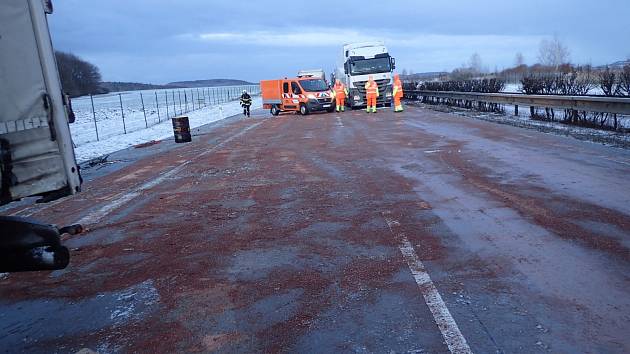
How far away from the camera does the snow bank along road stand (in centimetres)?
357

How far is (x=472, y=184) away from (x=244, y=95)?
86.3ft

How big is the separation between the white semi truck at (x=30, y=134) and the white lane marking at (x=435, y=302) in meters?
2.68

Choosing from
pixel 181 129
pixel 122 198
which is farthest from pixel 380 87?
pixel 122 198

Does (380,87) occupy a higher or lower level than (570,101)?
higher

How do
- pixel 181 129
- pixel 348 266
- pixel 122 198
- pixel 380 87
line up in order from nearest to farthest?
1. pixel 348 266
2. pixel 122 198
3. pixel 181 129
4. pixel 380 87

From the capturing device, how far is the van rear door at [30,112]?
3.12m

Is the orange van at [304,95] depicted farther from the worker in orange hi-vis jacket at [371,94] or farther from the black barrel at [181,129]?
the black barrel at [181,129]

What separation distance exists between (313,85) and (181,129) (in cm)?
1475

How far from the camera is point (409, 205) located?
6895 mm

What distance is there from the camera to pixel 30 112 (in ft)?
10.7

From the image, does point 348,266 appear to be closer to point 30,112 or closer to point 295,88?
point 30,112

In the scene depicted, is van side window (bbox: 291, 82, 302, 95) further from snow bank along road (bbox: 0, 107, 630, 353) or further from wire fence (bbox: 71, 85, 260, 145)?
snow bank along road (bbox: 0, 107, 630, 353)

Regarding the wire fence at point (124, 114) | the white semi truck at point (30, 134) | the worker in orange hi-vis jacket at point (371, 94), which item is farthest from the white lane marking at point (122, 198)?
the worker in orange hi-vis jacket at point (371, 94)

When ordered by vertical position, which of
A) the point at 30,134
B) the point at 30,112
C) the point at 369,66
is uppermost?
the point at 369,66
